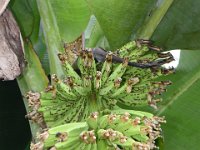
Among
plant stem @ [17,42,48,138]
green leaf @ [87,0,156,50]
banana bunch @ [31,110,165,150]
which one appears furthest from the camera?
plant stem @ [17,42,48,138]

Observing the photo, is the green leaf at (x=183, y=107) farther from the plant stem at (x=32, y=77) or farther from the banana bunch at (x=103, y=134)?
the plant stem at (x=32, y=77)

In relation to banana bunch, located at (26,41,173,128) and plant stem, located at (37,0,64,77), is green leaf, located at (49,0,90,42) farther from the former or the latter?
banana bunch, located at (26,41,173,128)

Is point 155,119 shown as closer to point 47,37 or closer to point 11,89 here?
point 47,37

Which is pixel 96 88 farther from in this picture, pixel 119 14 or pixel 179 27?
pixel 179 27

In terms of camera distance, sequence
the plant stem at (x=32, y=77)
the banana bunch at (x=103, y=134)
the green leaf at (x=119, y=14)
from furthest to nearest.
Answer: the plant stem at (x=32, y=77) → the green leaf at (x=119, y=14) → the banana bunch at (x=103, y=134)

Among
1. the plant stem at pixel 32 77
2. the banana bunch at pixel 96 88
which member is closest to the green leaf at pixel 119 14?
the banana bunch at pixel 96 88

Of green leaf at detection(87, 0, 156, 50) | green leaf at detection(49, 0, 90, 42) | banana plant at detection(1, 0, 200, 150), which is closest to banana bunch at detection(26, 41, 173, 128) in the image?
banana plant at detection(1, 0, 200, 150)
